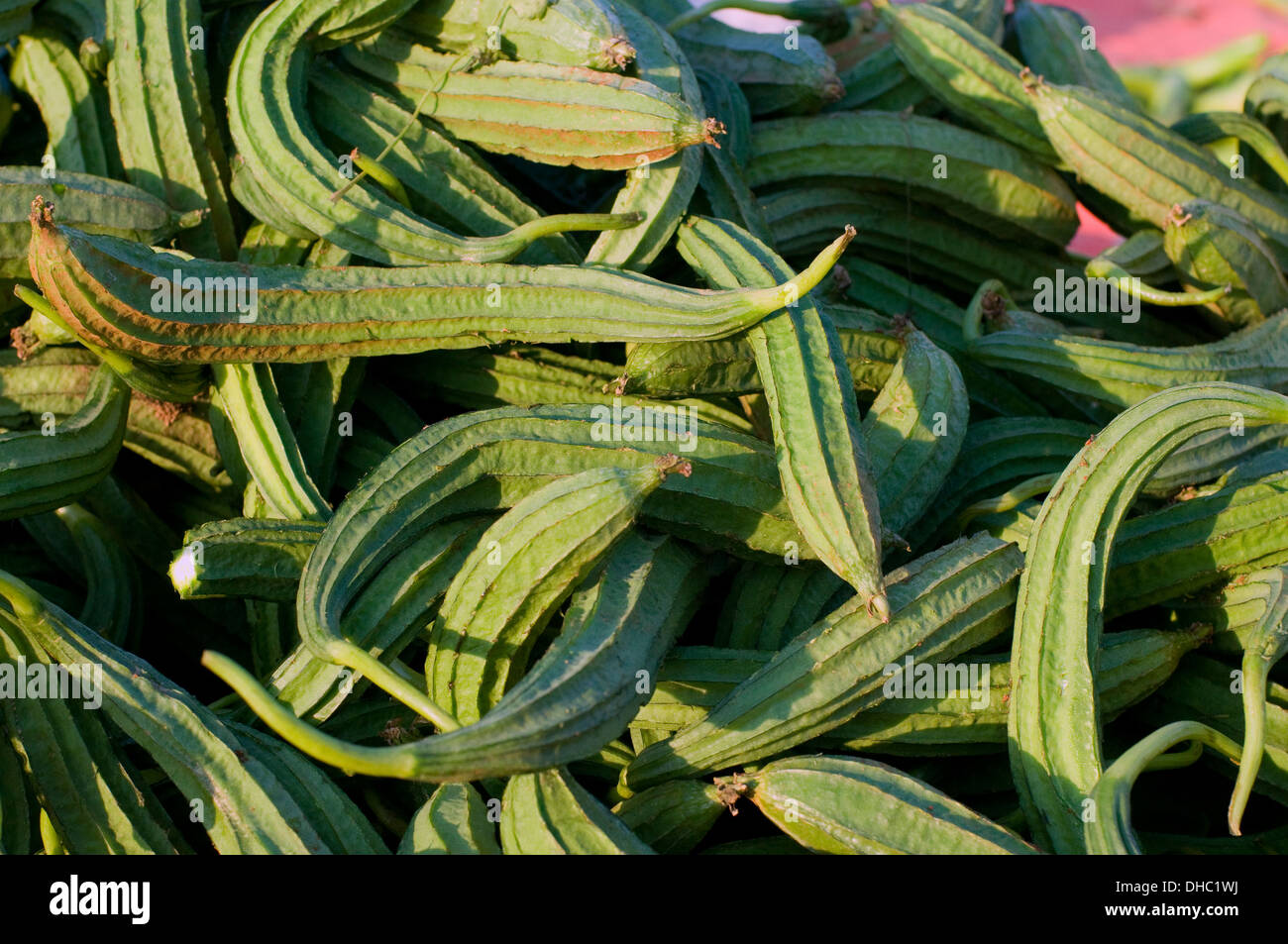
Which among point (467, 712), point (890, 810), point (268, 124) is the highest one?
point (268, 124)

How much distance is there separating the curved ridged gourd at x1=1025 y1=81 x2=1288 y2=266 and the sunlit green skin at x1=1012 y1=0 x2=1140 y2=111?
346mm

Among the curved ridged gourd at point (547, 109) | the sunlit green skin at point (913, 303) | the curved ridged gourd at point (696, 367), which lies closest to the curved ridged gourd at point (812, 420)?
the curved ridged gourd at point (696, 367)

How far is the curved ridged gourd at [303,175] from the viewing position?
261 cm

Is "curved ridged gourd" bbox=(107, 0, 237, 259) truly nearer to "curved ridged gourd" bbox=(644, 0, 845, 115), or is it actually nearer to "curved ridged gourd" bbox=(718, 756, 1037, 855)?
"curved ridged gourd" bbox=(644, 0, 845, 115)

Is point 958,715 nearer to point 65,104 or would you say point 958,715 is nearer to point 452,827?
point 452,827

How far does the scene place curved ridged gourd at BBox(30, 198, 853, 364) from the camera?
2.38m

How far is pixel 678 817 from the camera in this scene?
2.18m

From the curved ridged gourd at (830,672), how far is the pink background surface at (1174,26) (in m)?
6.15

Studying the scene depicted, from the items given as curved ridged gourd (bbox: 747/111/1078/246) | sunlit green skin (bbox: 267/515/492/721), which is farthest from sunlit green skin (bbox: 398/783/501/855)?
curved ridged gourd (bbox: 747/111/1078/246)

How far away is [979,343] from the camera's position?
308 cm

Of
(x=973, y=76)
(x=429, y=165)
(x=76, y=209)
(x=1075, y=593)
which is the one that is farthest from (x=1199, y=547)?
(x=76, y=209)
